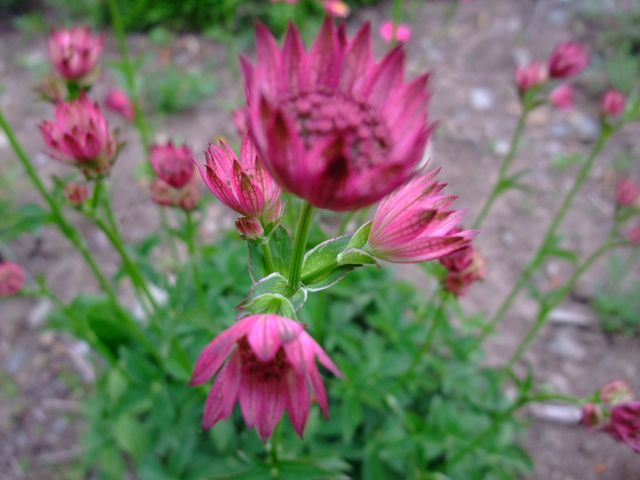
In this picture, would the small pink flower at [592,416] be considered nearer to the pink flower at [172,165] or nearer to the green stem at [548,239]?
the green stem at [548,239]

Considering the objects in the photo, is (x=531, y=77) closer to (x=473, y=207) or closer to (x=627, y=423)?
(x=627, y=423)

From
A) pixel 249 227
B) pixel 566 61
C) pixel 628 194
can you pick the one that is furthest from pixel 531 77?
pixel 249 227

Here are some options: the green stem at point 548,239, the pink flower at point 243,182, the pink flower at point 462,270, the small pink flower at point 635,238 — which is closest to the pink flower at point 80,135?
the pink flower at point 243,182

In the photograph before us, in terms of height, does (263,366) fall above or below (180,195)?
below

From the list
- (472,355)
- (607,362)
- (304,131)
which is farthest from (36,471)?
(607,362)

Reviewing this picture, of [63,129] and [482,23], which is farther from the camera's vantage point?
[482,23]

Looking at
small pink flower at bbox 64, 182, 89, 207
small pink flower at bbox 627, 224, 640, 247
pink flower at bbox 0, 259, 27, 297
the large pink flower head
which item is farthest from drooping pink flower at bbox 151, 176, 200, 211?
small pink flower at bbox 627, 224, 640, 247

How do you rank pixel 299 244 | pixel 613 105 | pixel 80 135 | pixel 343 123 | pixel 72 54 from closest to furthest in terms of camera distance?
pixel 343 123
pixel 299 244
pixel 80 135
pixel 72 54
pixel 613 105

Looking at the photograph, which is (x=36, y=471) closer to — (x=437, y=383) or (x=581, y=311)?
(x=437, y=383)
